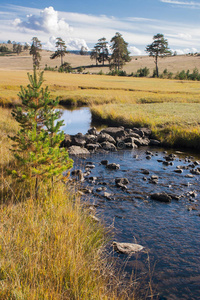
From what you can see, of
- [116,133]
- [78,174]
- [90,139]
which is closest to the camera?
[78,174]

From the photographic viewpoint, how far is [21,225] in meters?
A: 4.72

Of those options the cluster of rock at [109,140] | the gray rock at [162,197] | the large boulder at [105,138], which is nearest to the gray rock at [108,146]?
the cluster of rock at [109,140]

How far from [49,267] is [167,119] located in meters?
16.2

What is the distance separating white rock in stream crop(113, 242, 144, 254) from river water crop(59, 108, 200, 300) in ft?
0.46

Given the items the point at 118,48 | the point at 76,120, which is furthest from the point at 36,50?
the point at 76,120

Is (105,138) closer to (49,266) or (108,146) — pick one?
(108,146)

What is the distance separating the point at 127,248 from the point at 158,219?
189 cm

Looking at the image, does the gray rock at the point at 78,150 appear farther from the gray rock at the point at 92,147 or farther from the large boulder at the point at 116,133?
the large boulder at the point at 116,133

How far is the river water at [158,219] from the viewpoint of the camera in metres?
5.16

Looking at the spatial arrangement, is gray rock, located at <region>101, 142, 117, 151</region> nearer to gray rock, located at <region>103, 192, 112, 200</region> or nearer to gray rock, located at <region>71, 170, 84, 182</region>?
gray rock, located at <region>71, 170, 84, 182</region>

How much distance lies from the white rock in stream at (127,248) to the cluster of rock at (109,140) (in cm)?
869

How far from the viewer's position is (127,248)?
577 cm

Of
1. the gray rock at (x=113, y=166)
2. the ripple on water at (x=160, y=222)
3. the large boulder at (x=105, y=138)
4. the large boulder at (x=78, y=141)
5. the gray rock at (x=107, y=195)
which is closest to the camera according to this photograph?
the ripple on water at (x=160, y=222)

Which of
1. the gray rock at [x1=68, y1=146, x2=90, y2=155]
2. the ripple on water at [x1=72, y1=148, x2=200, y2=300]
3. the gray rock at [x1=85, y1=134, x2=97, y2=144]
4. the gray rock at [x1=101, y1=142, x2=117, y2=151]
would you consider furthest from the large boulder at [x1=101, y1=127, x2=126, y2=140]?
the ripple on water at [x1=72, y1=148, x2=200, y2=300]
